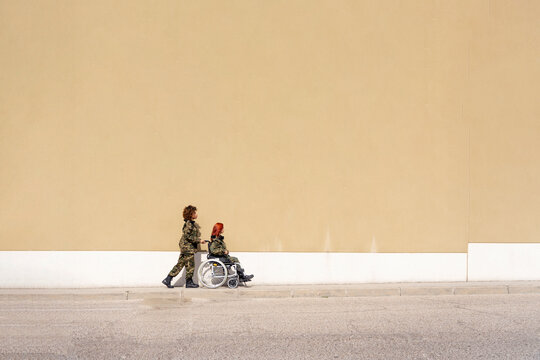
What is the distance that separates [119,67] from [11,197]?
3352 millimetres

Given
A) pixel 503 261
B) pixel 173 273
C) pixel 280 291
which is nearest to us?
pixel 280 291

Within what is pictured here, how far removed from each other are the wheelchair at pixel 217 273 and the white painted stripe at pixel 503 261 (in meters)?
5.12

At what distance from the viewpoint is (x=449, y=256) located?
43.1ft

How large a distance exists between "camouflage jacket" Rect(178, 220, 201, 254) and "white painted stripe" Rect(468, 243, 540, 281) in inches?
230

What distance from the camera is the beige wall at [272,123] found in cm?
1237

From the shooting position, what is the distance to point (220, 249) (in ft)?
39.6

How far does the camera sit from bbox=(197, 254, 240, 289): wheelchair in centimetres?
1206

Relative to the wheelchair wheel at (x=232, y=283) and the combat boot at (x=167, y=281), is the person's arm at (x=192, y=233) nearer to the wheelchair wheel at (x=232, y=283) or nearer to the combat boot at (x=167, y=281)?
the combat boot at (x=167, y=281)

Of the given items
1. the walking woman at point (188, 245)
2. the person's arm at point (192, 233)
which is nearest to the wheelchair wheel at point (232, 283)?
the walking woman at point (188, 245)

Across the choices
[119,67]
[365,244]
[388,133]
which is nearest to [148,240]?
[119,67]

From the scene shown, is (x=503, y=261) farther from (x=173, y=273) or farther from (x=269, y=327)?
(x=269, y=327)

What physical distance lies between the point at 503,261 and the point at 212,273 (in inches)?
246

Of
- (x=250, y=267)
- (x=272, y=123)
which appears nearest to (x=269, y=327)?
(x=250, y=267)

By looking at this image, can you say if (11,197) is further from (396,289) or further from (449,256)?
(449,256)
